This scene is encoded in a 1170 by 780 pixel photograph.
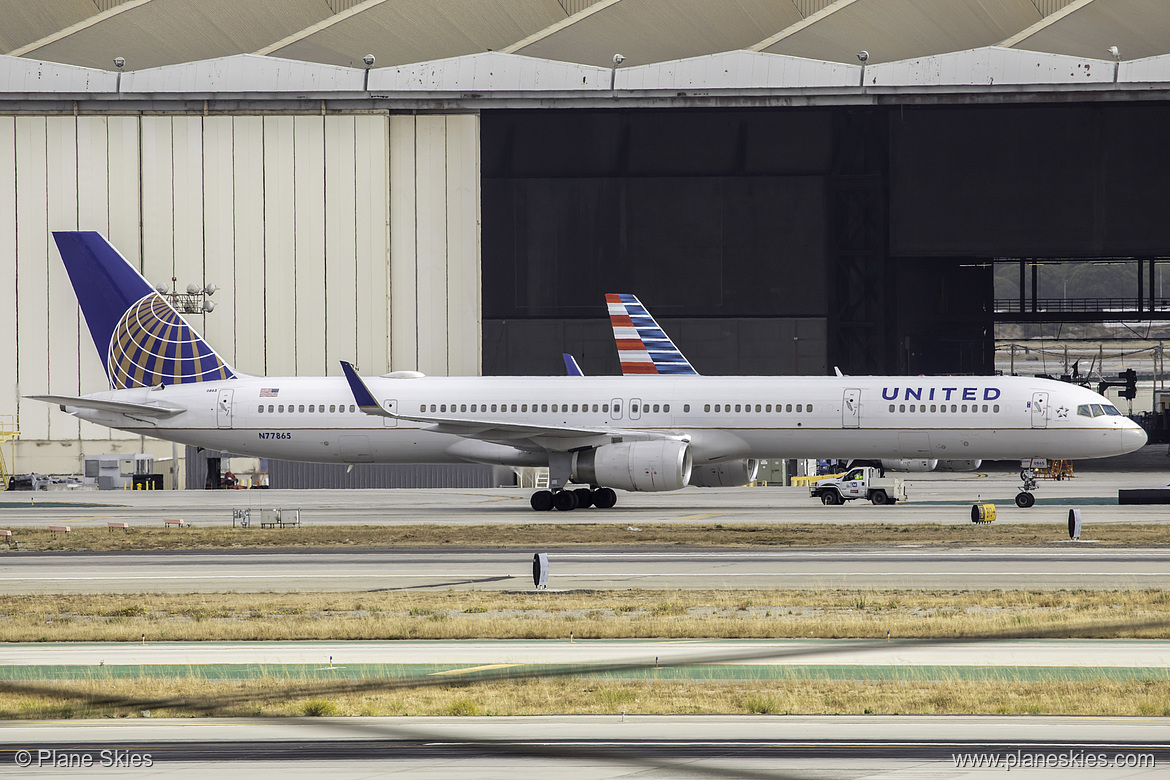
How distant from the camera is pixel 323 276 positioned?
6612 cm

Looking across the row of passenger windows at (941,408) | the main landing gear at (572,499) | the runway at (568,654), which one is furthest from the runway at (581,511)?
the runway at (568,654)

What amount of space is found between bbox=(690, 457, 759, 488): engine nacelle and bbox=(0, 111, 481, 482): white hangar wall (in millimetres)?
25345

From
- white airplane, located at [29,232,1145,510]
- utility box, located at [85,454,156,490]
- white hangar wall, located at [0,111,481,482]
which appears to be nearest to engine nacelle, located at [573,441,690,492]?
white airplane, located at [29,232,1145,510]

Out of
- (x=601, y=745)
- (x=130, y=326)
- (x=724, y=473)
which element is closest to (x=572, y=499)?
(x=724, y=473)

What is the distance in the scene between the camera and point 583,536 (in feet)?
108

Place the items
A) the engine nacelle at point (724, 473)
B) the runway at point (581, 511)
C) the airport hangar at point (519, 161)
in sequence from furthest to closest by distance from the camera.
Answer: the airport hangar at point (519, 161) → the engine nacelle at point (724, 473) → the runway at point (581, 511)

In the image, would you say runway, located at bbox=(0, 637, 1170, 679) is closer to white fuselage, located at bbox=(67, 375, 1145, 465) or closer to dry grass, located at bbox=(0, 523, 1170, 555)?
dry grass, located at bbox=(0, 523, 1170, 555)

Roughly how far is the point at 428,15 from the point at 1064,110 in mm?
32839

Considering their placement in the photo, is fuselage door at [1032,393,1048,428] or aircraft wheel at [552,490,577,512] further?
aircraft wheel at [552,490,577,512]

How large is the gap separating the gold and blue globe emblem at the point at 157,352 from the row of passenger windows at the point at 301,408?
9.16 feet

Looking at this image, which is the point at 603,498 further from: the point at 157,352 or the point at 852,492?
the point at 157,352

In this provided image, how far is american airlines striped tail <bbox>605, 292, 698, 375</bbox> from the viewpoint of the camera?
2370 inches

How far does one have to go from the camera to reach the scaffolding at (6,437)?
212ft

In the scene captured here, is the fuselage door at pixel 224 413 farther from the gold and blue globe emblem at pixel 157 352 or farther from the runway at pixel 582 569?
the runway at pixel 582 569
